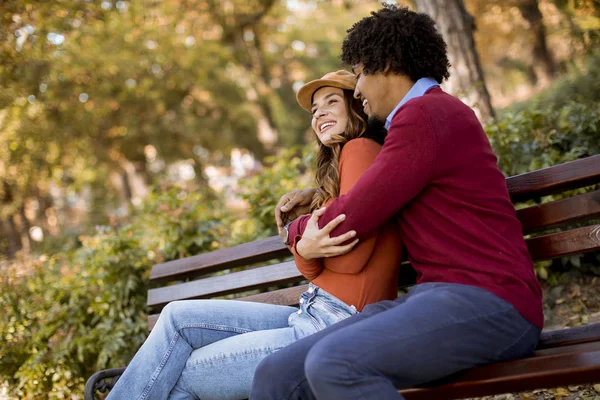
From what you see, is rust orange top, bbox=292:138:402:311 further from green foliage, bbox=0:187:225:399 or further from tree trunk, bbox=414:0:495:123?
tree trunk, bbox=414:0:495:123

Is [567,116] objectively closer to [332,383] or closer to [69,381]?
[332,383]

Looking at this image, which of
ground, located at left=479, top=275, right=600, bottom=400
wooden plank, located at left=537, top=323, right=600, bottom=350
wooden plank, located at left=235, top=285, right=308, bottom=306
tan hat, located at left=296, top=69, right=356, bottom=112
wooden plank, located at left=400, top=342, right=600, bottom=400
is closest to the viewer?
wooden plank, located at left=400, top=342, right=600, bottom=400

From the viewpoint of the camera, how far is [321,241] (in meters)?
2.43

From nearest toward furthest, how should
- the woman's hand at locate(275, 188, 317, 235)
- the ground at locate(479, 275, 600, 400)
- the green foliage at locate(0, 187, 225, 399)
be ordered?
the woman's hand at locate(275, 188, 317, 235) < the ground at locate(479, 275, 600, 400) < the green foliage at locate(0, 187, 225, 399)

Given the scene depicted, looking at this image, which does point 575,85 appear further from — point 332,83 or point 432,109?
point 432,109

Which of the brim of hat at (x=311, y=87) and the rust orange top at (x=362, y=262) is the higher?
the brim of hat at (x=311, y=87)

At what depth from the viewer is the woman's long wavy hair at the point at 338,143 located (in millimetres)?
2697

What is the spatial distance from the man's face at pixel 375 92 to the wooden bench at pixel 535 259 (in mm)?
688

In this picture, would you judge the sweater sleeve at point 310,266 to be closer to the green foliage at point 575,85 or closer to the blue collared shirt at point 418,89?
the blue collared shirt at point 418,89

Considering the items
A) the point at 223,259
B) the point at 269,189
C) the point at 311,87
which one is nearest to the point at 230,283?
the point at 223,259

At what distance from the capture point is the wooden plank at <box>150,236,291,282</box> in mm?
3302

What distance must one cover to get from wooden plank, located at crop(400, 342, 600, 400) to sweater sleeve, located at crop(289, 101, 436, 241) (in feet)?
2.13

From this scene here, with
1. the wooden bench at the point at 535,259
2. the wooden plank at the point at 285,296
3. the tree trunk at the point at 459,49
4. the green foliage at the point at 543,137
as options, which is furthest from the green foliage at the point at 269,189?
the green foliage at the point at 543,137

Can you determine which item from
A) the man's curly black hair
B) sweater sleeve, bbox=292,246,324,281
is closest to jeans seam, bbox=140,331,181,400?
sweater sleeve, bbox=292,246,324,281
